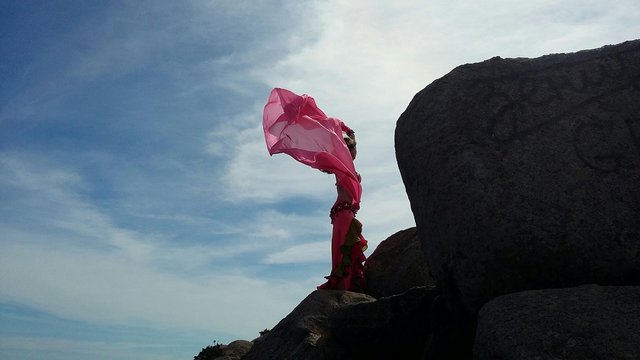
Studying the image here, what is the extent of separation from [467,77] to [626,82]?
4.25 ft

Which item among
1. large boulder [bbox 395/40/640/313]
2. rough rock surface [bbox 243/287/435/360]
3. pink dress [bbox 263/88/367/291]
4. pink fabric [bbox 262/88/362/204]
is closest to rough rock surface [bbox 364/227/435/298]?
pink dress [bbox 263/88/367/291]

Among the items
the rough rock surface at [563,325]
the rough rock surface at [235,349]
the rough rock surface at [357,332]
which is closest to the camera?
the rough rock surface at [563,325]

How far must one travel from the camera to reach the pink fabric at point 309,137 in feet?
25.1

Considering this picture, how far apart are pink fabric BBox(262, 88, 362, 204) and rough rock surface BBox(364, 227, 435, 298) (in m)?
0.87

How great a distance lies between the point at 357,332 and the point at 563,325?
8.39 ft

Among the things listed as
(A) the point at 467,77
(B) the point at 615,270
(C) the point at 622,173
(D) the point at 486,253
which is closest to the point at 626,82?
(C) the point at 622,173

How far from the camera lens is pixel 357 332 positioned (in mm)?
5758

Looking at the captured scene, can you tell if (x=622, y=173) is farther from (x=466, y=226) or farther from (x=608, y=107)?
(x=466, y=226)

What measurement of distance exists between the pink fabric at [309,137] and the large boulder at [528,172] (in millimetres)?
2460

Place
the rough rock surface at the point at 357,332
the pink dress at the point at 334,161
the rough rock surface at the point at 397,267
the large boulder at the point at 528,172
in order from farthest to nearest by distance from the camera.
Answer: the pink dress at the point at 334,161, the rough rock surface at the point at 397,267, the rough rock surface at the point at 357,332, the large boulder at the point at 528,172

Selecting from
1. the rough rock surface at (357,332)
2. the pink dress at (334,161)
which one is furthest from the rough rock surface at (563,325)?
the pink dress at (334,161)

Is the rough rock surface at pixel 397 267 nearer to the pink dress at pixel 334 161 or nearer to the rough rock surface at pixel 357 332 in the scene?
the pink dress at pixel 334 161

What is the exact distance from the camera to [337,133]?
7926 millimetres

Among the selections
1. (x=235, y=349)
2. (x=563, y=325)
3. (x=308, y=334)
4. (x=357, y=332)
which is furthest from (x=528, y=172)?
(x=235, y=349)
